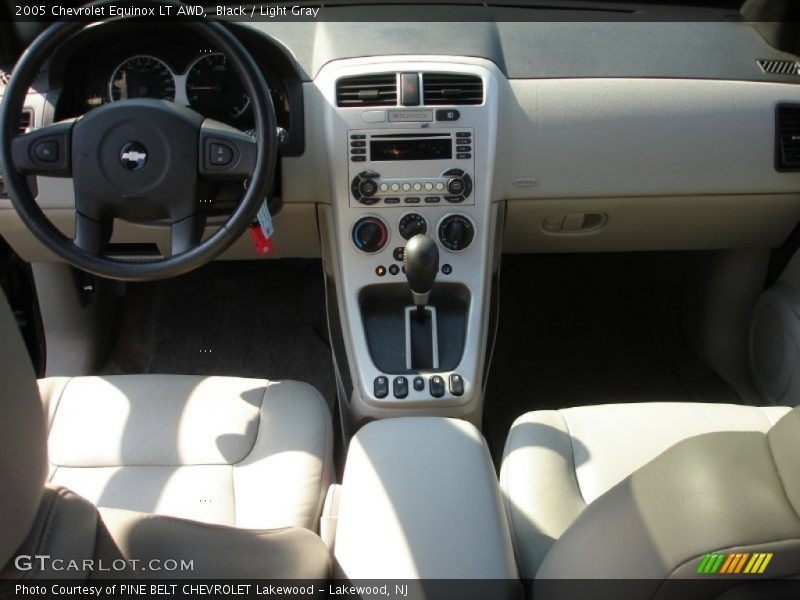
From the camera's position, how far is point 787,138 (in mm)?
1836

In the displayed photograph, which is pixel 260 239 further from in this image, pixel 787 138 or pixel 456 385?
pixel 787 138

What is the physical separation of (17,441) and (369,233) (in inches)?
44.5

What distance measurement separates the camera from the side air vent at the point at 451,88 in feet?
5.73

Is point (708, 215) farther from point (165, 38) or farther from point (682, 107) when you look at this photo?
point (165, 38)

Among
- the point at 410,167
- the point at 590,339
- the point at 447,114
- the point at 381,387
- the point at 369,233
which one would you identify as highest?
the point at 447,114

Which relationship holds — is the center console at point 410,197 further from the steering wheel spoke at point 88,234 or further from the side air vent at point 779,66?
the side air vent at point 779,66

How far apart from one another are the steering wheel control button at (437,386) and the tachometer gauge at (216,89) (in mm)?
734

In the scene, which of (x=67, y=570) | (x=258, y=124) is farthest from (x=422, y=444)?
(x=258, y=124)

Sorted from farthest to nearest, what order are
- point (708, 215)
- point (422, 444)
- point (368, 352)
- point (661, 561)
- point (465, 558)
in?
point (708, 215) < point (368, 352) < point (422, 444) < point (465, 558) < point (661, 561)

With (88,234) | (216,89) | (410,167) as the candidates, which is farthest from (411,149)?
(88,234)

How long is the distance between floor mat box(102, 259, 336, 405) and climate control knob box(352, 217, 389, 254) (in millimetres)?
678

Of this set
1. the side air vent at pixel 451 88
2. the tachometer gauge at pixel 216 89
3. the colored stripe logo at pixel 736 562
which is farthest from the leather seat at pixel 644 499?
the tachometer gauge at pixel 216 89

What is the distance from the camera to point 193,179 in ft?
4.77

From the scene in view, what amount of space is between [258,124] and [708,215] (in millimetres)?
1170
